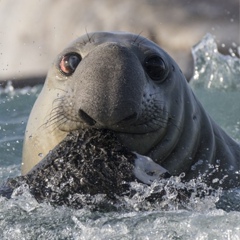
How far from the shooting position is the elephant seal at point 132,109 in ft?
14.9

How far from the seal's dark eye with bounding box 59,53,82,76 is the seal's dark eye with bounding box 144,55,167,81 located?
14.6 inches

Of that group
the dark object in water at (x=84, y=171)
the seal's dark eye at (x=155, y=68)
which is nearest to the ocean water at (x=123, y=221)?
the dark object in water at (x=84, y=171)

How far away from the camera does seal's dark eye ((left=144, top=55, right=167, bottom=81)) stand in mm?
4949

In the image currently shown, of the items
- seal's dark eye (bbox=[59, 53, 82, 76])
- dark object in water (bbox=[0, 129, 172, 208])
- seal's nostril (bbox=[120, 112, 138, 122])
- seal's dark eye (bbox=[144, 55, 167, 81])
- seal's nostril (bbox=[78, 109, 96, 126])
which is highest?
seal's dark eye (bbox=[59, 53, 82, 76])

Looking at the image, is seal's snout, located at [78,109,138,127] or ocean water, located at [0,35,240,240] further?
seal's snout, located at [78,109,138,127]

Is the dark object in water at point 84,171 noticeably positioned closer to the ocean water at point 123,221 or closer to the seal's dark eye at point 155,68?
the ocean water at point 123,221

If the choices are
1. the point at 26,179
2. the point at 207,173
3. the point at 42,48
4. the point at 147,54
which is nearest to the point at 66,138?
the point at 26,179

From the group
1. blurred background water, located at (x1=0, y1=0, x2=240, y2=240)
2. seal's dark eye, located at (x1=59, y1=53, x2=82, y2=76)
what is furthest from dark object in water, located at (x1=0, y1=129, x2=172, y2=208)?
blurred background water, located at (x1=0, y1=0, x2=240, y2=240)

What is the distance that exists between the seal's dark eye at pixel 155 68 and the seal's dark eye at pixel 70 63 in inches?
14.6

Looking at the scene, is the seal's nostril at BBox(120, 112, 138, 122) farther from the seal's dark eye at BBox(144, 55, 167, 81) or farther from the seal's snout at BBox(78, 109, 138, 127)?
the seal's dark eye at BBox(144, 55, 167, 81)

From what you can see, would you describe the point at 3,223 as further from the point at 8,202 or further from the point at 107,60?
the point at 107,60

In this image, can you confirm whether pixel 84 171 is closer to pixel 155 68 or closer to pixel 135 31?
pixel 155 68

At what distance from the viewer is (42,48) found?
33.0 ft

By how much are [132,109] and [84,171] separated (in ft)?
1.26
